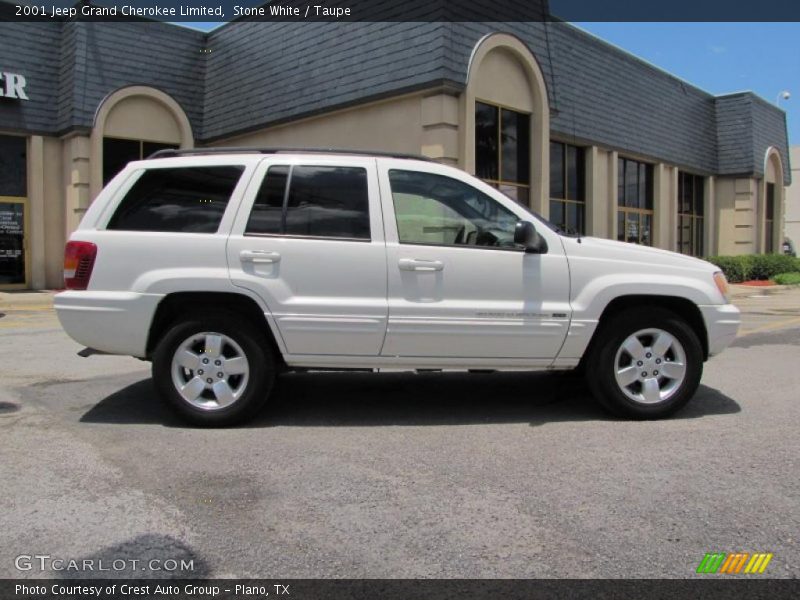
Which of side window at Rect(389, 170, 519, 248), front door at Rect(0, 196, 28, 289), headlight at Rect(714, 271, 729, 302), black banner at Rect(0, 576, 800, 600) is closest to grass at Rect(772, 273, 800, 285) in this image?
headlight at Rect(714, 271, 729, 302)

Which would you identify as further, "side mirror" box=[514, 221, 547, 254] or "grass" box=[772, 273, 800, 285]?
"grass" box=[772, 273, 800, 285]

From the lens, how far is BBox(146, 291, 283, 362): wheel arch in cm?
500

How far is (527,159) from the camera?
626 inches

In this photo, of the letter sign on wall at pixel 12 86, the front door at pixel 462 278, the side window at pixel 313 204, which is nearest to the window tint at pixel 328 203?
the side window at pixel 313 204

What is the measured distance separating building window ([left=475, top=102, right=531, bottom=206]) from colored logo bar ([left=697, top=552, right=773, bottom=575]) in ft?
37.2

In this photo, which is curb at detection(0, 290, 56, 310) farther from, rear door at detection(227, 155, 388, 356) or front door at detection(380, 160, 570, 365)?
front door at detection(380, 160, 570, 365)

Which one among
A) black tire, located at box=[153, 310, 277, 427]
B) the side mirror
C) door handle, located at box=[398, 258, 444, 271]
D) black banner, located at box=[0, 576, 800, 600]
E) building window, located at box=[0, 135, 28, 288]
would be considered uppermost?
building window, located at box=[0, 135, 28, 288]

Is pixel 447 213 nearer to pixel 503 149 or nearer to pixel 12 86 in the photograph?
pixel 503 149

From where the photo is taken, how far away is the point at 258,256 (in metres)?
4.91

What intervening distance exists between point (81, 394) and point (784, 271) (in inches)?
1004

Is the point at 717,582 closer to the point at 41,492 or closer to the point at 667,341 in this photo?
the point at 667,341

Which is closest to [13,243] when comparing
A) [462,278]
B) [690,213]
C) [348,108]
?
[348,108]

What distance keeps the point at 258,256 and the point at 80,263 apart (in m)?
1.32

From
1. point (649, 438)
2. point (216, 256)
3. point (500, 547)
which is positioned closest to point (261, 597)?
point (500, 547)
